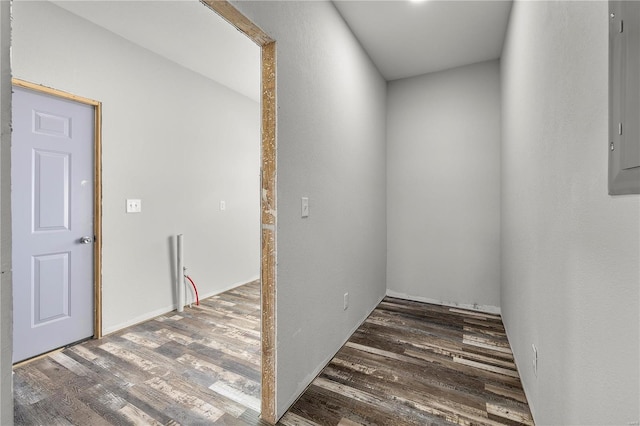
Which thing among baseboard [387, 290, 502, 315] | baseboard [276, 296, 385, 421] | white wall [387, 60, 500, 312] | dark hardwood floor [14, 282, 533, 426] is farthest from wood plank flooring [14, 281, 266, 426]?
white wall [387, 60, 500, 312]

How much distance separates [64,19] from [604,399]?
144 inches

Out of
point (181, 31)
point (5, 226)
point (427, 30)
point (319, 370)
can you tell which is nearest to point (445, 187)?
point (427, 30)

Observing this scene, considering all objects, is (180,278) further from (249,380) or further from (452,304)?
(452,304)

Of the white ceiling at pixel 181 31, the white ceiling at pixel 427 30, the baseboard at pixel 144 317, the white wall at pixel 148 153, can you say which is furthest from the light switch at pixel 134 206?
the white ceiling at pixel 427 30

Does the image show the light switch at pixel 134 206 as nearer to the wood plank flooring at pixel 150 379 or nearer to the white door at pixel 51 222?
the white door at pixel 51 222

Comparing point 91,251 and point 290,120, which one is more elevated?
Result: point 290,120

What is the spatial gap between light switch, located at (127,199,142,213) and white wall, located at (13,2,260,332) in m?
0.04

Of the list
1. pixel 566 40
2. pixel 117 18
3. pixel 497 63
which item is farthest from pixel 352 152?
pixel 117 18

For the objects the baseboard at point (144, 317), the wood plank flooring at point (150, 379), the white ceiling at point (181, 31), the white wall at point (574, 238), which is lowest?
the wood plank flooring at point (150, 379)

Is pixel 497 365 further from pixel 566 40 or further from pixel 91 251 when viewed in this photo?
pixel 91 251

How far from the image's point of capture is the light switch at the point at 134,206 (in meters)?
2.68

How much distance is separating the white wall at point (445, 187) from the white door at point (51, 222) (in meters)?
2.98

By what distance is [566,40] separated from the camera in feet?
3.31

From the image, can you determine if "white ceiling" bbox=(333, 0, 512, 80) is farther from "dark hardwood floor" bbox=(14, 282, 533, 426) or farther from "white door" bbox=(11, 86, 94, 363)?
"dark hardwood floor" bbox=(14, 282, 533, 426)
